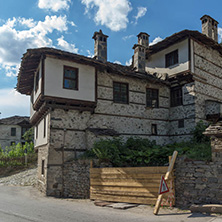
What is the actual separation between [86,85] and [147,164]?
541 cm

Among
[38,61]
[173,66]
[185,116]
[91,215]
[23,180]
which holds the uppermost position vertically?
[173,66]

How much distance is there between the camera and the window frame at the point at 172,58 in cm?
1600

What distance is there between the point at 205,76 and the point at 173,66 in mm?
2163

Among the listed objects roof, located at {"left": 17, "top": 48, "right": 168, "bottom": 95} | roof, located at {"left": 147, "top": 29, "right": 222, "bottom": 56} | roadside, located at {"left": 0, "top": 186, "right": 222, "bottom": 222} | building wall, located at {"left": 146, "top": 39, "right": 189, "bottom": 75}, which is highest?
roof, located at {"left": 147, "top": 29, "right": 222, "bottom": 56}

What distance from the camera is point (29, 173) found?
64.4 ft

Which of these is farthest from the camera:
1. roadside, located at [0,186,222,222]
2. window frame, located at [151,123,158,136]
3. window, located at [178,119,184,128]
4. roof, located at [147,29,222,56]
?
window frame, located at [151,123,158,136]

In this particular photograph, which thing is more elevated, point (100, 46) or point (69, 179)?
point (100, 46)

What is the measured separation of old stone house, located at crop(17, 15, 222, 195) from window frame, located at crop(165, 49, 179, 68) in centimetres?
7

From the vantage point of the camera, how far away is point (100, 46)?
15.4 meters

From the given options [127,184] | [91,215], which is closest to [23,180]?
[127,184]

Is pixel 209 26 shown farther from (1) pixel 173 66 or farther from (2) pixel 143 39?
(2) pixel 143 39

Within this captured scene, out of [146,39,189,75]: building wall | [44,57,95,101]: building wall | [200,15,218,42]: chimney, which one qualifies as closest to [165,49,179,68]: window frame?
[146,39,189,75]: building wall

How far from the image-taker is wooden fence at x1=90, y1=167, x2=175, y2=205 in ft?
29.1

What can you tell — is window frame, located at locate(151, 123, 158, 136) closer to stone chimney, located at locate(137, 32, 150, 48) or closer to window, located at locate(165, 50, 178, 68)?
window, located at locate(165, 50, 178, 68)
